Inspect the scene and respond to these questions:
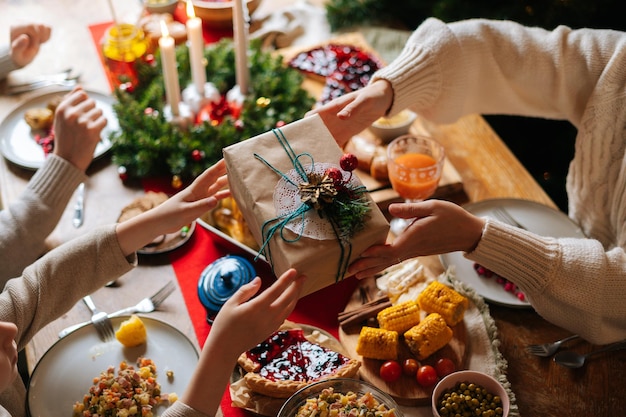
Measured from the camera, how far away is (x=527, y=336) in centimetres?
149

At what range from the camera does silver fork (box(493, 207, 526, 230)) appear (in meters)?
1.71

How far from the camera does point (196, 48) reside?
1968 mm

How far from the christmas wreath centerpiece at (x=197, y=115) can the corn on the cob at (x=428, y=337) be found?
80 centimetres

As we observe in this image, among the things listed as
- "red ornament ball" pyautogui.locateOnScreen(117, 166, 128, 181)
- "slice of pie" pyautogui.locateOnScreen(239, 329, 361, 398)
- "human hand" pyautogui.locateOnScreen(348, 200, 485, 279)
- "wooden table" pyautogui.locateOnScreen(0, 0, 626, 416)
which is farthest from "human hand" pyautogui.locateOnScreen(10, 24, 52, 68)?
"human hand" pyautogui.locateOnScreen(348, 200, 485, 279)

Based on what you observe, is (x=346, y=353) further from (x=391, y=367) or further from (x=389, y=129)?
(x=389, y=129)

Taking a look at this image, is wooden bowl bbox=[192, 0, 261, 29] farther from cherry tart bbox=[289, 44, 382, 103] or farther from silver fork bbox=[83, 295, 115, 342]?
silver fork bbox=[83, 295, 115, 342]

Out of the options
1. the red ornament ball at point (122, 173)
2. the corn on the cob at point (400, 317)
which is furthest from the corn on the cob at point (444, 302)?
the red ornament ball at point (122, 173)

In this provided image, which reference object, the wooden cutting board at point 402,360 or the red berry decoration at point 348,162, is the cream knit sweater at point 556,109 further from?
the red berry decoration at point 348,162

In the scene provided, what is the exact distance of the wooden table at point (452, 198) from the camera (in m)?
1.39

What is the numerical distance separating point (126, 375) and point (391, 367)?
586 millimetres

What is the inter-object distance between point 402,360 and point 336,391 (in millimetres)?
205

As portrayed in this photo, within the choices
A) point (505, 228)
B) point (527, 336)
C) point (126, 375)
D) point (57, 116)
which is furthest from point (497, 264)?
point (57, 116)

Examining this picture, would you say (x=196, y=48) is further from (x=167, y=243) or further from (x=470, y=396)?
(x=470, y=396)

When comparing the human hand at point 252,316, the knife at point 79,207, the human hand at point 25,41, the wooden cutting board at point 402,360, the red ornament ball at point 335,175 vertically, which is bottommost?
the wooden cutting board at point 402,360
